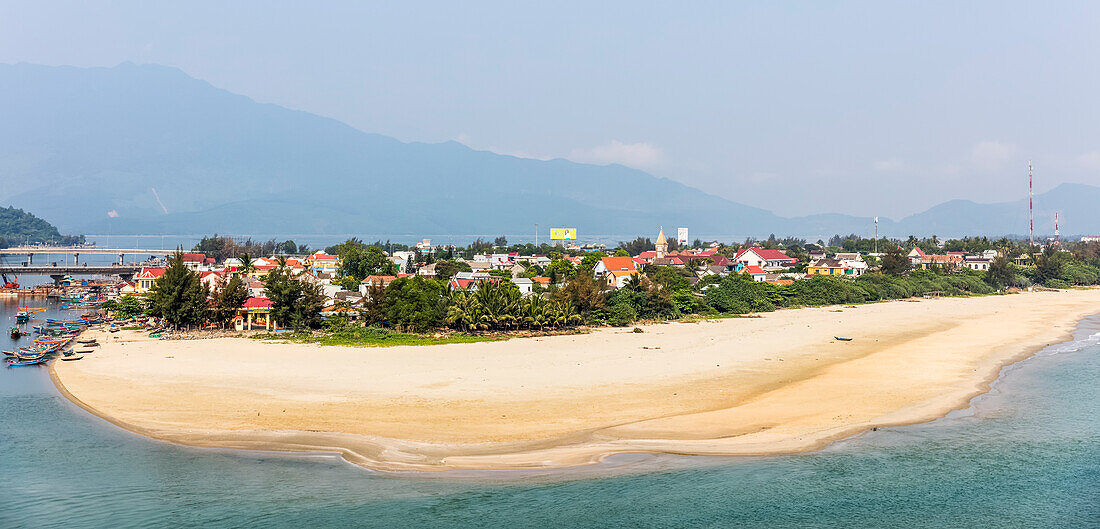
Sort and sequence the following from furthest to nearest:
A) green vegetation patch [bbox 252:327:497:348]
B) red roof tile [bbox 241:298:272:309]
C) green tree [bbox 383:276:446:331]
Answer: red roof tile [bbox 241:298:272:309] < green tree [bbox 383:276:446:331] < green vegetation patch [bbox 252:327:497:348]

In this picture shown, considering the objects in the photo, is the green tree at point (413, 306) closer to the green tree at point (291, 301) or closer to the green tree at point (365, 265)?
the green tree at point (291, 301)

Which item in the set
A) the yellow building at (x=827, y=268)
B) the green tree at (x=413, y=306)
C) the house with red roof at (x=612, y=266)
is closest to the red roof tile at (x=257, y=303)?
the green tree at (x=413, y=306)

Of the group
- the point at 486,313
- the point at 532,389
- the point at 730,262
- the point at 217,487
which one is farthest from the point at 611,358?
the point at 730,262

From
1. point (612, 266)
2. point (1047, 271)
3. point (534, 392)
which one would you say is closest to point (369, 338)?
point (534, 392)

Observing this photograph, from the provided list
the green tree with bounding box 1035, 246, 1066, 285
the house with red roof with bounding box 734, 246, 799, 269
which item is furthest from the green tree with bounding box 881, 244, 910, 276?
the green tree with bounding box 1035, 246, 1066, 285

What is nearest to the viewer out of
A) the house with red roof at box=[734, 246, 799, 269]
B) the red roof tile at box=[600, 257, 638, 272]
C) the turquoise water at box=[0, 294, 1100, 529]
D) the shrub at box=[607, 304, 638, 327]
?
the turquoise water at box=[0, 294, 1100, 529]

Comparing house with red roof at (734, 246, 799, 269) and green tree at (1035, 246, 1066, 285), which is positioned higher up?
house with red roof at (734, 246, 799, 269)

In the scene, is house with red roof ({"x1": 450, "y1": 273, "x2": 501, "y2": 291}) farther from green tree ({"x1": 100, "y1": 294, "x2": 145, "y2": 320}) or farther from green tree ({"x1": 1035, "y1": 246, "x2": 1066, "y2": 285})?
green tree ({"x1": 1035, "y1": 246, "x2": 1066, "y2": 285})
